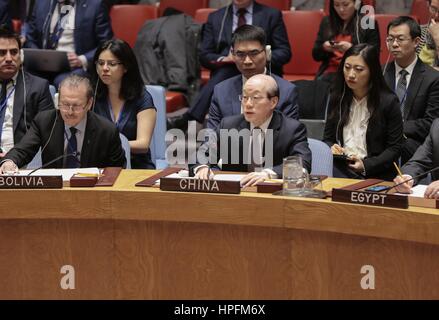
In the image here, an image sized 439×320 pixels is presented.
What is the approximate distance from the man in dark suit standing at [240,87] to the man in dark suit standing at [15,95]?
0.80 metres

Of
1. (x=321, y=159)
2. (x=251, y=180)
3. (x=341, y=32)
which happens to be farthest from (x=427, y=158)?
(x=341, y=32)

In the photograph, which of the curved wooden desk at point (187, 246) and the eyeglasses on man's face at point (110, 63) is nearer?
the curved wooden desk at point (187, 246)

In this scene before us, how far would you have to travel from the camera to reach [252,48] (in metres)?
3.88

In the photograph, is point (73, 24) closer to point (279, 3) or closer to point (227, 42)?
point (227, 42)

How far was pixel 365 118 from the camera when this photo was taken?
3.90 metres

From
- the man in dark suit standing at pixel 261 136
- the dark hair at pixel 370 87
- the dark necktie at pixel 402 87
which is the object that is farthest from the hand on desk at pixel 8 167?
the dark necktie at pixel 402 87

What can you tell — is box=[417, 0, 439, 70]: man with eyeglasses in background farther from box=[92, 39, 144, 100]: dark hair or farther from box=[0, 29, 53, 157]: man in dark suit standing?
box=[0, 29, 53, 157]: man in dark suit standing

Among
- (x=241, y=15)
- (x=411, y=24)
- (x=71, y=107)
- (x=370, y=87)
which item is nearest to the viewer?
(x=71, y=107)

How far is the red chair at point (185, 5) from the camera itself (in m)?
5.79

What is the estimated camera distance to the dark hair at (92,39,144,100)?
4043 millimetres

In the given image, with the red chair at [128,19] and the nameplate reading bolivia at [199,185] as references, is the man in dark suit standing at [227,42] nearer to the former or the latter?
the red chair at [128,19]

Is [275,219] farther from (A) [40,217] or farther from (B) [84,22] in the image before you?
(B) [84,22]

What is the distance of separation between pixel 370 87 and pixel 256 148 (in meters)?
0.78

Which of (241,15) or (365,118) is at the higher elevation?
(241,15)
